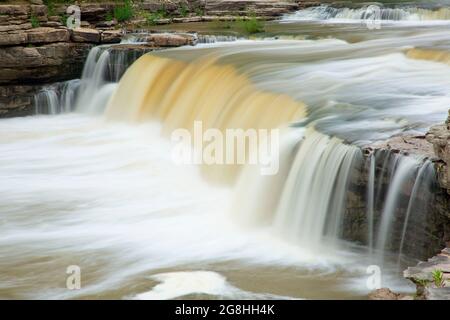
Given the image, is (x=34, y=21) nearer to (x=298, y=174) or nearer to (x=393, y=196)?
(x=298, y=174)

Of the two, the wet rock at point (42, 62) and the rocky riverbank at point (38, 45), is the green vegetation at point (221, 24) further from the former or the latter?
the wet rock at point (42, 62)

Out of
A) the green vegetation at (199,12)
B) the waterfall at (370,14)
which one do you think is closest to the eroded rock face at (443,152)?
the waterfall at (370,14)

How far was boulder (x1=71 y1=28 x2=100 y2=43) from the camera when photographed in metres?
17.1

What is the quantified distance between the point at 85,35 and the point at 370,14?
7481 millimetres

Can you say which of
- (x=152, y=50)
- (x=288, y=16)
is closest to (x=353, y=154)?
→ (x=152, y=50)

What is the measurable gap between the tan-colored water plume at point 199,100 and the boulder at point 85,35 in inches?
77.8

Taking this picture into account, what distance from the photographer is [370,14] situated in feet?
65.4

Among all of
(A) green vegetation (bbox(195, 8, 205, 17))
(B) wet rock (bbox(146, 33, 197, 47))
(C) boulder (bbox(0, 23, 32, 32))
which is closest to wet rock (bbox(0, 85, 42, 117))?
(C) boulder (bbox(0, 23, 32, 32))

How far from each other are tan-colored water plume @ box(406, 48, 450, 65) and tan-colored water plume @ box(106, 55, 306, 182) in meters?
3.00

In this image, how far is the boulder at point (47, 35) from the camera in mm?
16656

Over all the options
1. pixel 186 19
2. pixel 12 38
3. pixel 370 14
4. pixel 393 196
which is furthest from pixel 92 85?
pixel 393 196

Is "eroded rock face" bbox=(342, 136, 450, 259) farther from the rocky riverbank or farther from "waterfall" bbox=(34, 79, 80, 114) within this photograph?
"waterfall" bbox=(34, 79, 80, 114)

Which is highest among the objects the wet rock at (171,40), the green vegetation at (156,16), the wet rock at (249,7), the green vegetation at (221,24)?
the wet rock at (249,7)
